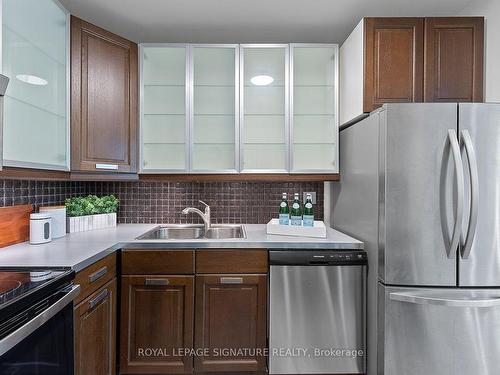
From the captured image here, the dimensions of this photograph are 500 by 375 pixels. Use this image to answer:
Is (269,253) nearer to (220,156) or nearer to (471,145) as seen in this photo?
(220,156)

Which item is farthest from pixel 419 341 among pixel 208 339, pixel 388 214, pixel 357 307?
pixel 208 339

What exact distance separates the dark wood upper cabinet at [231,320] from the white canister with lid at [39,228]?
93cm

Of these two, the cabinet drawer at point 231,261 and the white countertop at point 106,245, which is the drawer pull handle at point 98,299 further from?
the cabinet drawer at point 231,261

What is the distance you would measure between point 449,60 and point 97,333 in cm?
257

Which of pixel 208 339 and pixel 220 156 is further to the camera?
pixel 220 156

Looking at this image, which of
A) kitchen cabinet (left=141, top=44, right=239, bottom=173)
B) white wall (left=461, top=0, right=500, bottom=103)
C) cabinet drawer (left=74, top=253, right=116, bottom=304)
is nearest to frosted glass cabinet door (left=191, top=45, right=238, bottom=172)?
kitchen cabinet (left=141, top=44, right=239, bottom=173)

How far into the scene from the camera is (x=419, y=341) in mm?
1635

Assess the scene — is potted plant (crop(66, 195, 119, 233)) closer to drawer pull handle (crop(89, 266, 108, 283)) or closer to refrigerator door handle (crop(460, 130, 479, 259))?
drawer pull handle (crop(89, 266, 108, 283))

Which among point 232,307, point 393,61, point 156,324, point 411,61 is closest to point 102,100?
point 156,324

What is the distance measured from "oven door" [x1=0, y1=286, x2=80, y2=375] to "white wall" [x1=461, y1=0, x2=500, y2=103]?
2438 millimetres

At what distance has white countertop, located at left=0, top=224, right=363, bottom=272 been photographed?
4.78ft

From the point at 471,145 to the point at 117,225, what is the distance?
2483 mm

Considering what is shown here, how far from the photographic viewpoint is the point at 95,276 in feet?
5.13

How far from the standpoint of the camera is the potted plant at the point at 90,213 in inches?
86.3
